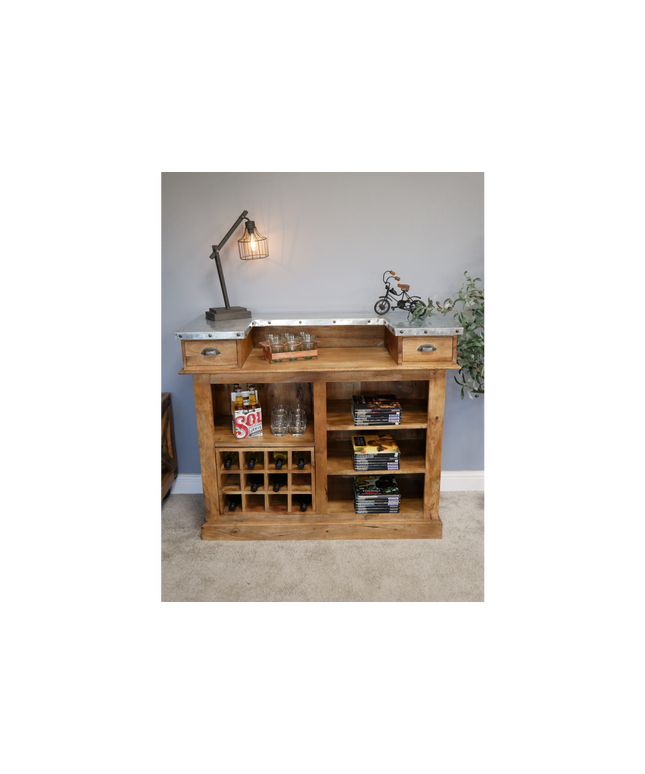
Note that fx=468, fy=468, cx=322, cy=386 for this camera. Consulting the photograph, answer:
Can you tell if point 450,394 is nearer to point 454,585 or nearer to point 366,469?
point 366,469

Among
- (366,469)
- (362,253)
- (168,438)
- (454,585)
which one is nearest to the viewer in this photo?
(454,585)

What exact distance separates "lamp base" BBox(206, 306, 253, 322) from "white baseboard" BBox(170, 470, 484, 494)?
106cm

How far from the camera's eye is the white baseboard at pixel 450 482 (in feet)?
9.47

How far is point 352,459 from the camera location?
252 cm

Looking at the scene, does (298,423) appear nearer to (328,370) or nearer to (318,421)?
(318,421)

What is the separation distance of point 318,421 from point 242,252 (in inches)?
39.9

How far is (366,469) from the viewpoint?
239cm

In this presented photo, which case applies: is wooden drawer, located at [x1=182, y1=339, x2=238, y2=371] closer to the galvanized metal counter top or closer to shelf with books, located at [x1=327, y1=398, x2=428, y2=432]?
the galvanized metal counter top

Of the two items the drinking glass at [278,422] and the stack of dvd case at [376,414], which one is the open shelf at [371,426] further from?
the drinking glass at [278,422]

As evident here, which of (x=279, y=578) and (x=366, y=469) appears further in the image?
(x=366, y=469)

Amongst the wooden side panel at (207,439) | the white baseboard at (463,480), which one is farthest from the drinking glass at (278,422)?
the white baseboard at (463,480)

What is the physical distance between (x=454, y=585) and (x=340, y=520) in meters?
0.63

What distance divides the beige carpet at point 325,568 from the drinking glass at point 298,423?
22.5 inches

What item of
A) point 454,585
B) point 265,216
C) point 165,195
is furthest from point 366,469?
point 165,195
